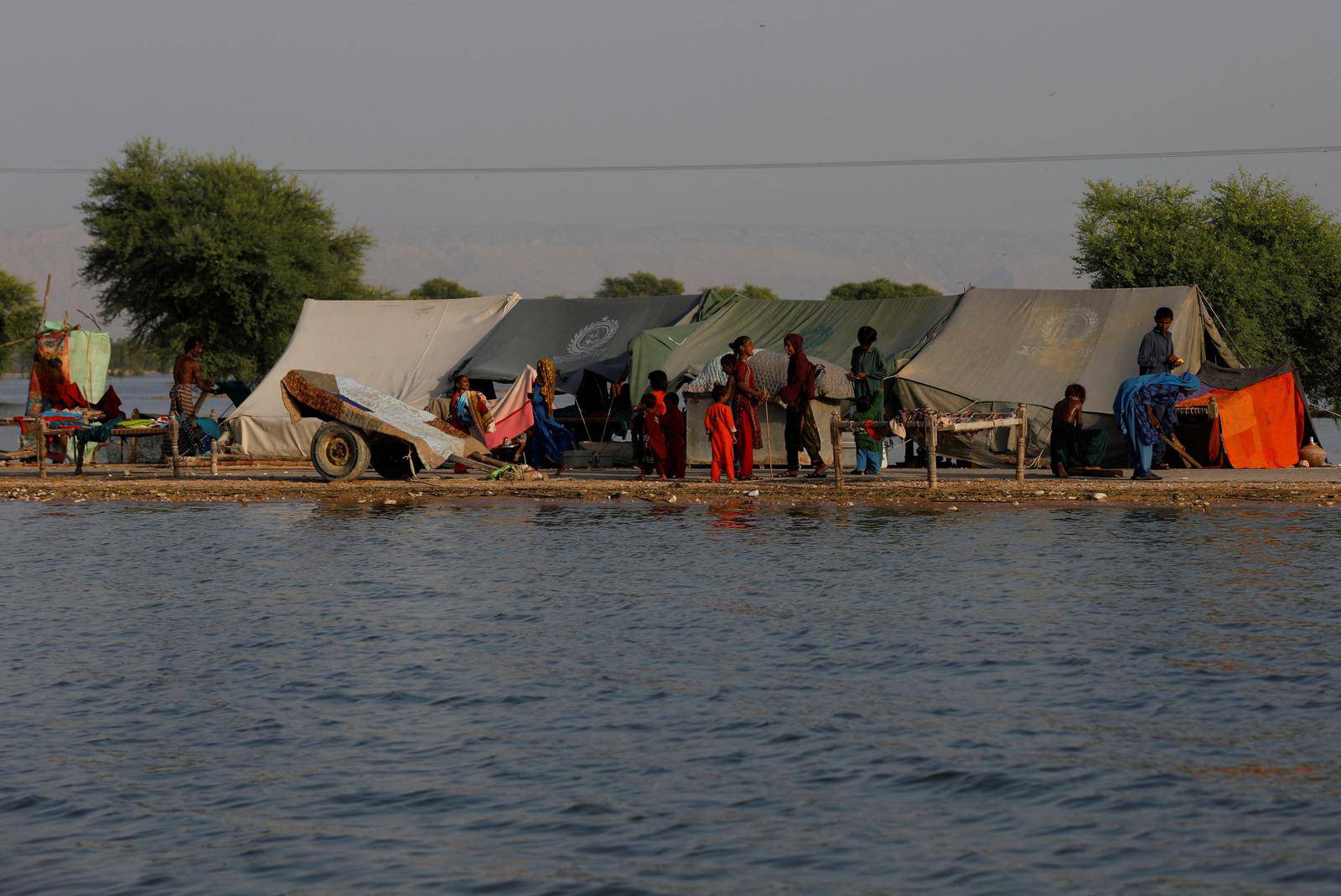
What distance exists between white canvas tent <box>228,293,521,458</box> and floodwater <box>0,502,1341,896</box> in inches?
380

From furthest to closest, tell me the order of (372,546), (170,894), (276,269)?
(276,269) < (372,546) < (170,894)

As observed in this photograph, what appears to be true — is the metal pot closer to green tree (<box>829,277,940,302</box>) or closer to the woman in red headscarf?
the woman in red headscarf

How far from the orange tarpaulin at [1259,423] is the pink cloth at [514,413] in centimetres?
905

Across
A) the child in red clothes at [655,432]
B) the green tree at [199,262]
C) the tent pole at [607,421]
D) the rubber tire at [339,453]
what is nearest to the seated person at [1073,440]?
the child in red clothes at [655,432]

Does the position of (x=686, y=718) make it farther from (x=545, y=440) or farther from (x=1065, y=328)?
(x=1065, y=328)

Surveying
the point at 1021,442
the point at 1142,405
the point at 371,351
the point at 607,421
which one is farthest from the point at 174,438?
the point at 1142,405

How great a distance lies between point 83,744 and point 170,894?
2.68m

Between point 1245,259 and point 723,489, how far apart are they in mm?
23928

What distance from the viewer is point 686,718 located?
9.57 meters

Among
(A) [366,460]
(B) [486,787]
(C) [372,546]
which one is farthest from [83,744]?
(A) [366,460]

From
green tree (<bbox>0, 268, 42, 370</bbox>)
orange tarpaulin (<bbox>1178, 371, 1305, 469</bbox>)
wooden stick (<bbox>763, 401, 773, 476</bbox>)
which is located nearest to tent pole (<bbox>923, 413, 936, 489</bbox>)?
wooden stick (<bbox>763, 401, 773, 476</bbox>)

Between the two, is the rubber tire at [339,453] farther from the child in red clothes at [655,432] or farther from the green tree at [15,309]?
the green tree at [15,309]

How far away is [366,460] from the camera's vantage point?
21.6 metres

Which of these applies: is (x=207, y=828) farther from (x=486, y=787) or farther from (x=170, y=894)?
(x=486, y=787)
